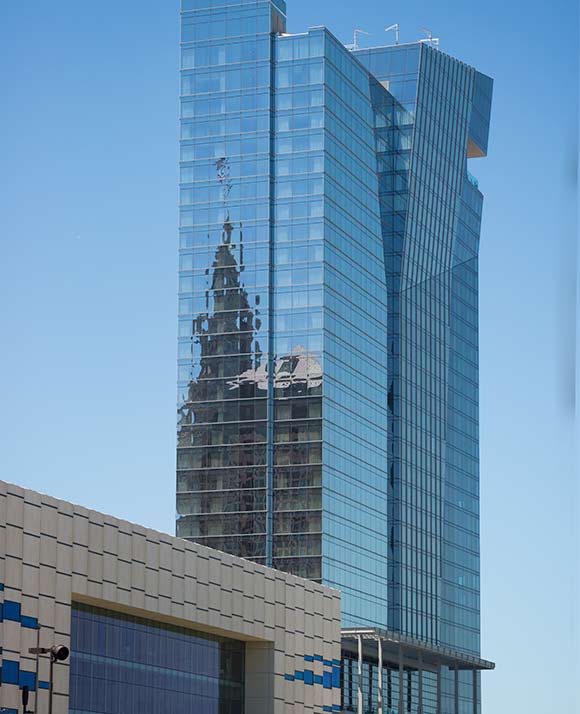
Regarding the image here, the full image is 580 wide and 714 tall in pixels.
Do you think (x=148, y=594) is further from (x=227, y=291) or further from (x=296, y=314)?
(x=227, y=291)

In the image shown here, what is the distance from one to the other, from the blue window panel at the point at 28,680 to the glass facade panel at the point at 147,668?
6110 millimetres

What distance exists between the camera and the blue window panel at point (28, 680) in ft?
218

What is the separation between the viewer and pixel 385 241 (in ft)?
567

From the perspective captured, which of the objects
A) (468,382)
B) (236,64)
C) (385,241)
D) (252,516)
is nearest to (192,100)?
(236,64)

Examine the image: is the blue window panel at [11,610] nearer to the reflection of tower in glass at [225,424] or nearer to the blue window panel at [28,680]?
the blue window panel at [28,680]

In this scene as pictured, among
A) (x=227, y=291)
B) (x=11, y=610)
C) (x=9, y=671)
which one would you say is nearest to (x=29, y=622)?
(x=11, y=610)

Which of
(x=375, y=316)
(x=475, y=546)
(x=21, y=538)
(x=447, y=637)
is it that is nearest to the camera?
(x=21, y=538)

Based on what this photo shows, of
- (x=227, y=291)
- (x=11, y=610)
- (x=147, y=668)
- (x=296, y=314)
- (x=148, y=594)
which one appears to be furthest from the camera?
(x=227, y=291)

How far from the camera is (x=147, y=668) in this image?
3194 inches

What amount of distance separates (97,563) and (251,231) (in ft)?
284

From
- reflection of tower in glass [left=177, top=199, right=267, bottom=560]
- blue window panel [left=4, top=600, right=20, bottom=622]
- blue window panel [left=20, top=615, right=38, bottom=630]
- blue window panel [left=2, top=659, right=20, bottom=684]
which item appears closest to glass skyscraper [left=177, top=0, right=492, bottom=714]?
reflection of tower in glass [left=177, top=199, right=267, bottom=560]

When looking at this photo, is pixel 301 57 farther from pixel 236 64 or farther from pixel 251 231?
pixel 251 231

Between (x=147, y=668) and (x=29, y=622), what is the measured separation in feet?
48.5

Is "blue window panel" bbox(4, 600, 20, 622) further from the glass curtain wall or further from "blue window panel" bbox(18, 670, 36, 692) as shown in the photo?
the glass curtain wall
